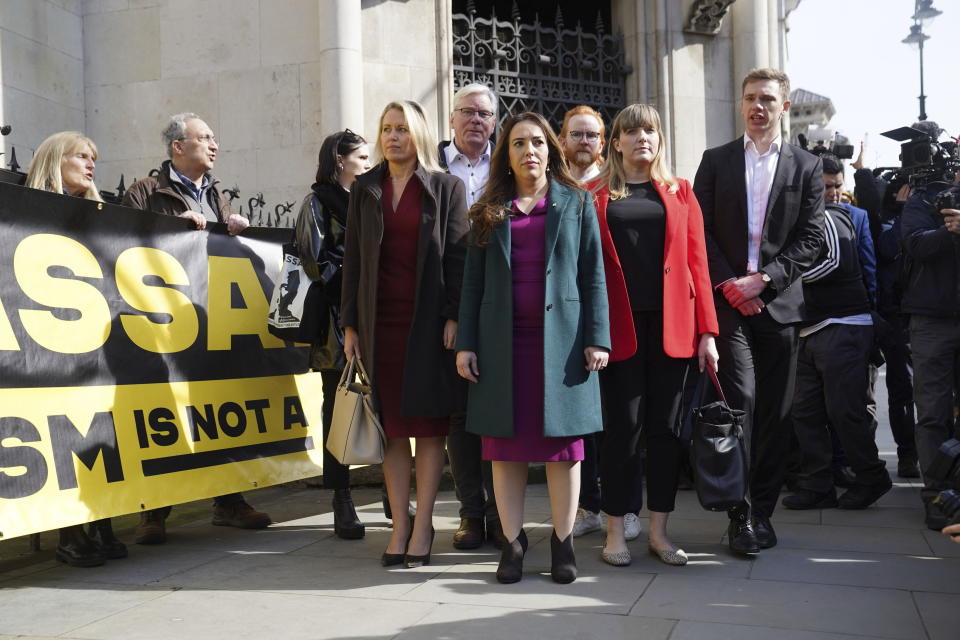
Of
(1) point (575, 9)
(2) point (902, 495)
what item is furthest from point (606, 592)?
(1) point (575, 9)

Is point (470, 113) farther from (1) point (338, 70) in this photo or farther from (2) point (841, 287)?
(1) point (338, 70)

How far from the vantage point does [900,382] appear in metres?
7.61

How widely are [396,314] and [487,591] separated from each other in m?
1.39

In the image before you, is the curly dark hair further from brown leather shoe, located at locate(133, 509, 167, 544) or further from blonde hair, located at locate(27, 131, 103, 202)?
brown leather shoe, located at locate(133, 509, 167, 544)

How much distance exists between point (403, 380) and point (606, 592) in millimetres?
1361

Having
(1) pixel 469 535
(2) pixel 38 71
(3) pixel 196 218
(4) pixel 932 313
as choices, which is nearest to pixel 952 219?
(4) pixel 932 313

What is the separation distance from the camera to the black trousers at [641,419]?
4.69 meters

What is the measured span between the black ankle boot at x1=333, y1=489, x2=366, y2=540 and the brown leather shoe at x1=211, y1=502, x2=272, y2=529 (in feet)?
1.70

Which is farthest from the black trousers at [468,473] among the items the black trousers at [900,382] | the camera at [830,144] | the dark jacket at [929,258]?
the camera at [830,144]

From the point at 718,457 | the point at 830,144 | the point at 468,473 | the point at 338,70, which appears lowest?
the point at 468,473

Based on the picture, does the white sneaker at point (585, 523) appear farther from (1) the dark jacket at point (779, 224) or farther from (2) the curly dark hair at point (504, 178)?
(2) the curly dark hair at point (504, 178)

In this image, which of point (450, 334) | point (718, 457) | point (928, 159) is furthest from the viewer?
point (928, 159)

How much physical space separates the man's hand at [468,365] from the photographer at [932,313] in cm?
291

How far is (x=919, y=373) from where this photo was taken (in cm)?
582
